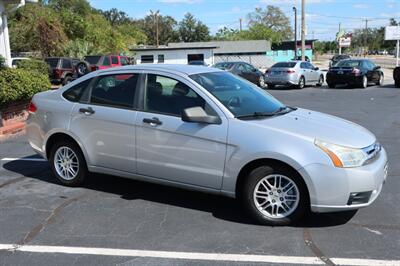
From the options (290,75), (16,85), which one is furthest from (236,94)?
(290,75)

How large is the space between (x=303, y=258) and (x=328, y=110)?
37.3ft

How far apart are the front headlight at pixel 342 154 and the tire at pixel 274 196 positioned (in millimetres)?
373

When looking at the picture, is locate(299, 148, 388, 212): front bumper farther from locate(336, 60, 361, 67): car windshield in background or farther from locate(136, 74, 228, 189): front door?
locate(336, 60, 361, 67): car windshield in background

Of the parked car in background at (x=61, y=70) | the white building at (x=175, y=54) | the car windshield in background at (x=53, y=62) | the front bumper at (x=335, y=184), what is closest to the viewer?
the front bumper at (x=335, y=184)

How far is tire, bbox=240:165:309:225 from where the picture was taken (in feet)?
15.9

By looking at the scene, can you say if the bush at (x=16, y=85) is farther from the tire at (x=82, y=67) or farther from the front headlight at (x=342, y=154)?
the tire at (x=82, y=67)

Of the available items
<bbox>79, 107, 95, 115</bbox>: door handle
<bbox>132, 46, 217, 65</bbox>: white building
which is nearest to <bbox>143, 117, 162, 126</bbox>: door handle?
<bbox>79, 107, 95, 115</bbox>: door handle

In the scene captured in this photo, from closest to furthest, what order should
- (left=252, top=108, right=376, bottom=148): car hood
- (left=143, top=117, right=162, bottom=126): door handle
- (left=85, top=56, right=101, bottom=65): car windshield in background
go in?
(left=252, top=108, right=376, bottom=148): car hood → (left=143, top=117, right=162, bottom=126): door handle → (left=85, top=56, right=101, bottom=65): car windshield in background

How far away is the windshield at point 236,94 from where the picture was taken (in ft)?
17.6

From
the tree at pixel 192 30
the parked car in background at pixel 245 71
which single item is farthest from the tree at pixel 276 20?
the parked car in background at pixel 245 71

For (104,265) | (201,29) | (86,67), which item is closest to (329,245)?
(104,265)

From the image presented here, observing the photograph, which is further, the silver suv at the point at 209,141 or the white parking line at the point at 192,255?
the silver suv at the point at 209,141

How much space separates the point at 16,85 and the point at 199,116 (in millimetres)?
7953

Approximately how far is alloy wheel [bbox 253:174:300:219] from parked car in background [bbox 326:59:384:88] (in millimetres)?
21187
